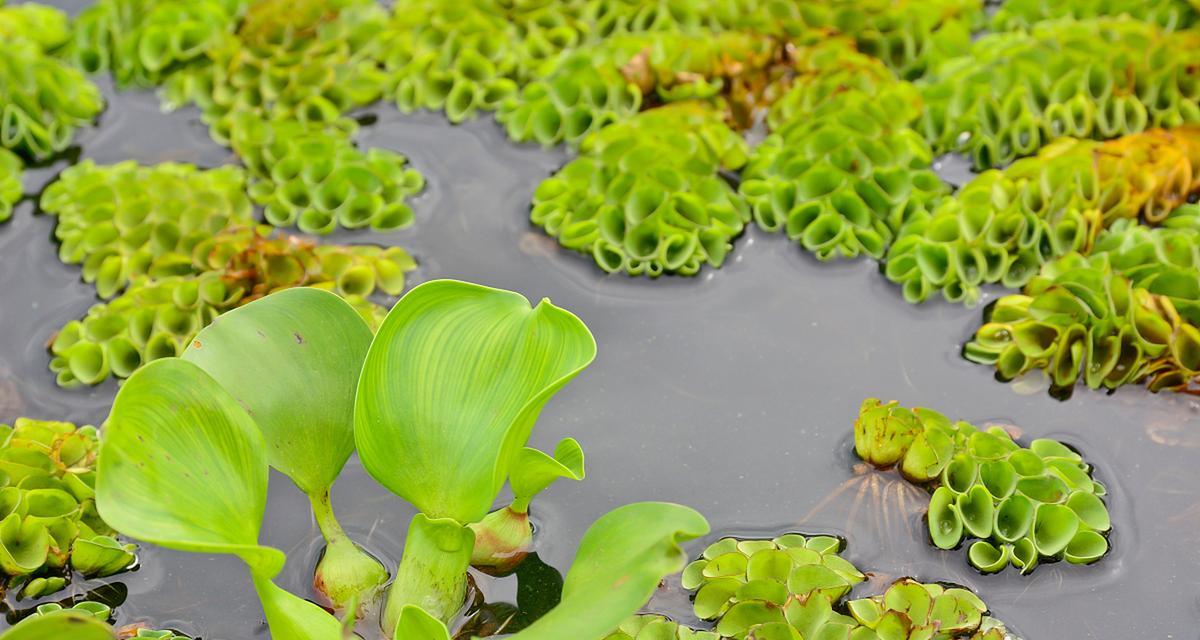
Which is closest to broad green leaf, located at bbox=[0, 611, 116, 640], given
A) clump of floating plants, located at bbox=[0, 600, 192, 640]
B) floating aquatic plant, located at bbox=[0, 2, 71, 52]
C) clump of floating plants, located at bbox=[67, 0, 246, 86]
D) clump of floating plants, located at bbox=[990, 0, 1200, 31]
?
clump of floating plants, located at bbox=[0, 600, 192, 640]

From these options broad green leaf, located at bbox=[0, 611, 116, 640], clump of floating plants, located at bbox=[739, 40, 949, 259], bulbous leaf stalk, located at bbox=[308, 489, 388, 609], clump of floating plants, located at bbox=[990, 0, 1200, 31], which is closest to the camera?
broad green leaf, located at bbox=[0, 611, 116, 640]

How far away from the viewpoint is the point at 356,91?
3.11 metres

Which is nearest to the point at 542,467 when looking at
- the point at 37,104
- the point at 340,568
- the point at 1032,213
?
the point at 340,568

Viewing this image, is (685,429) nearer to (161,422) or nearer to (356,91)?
(161,422)

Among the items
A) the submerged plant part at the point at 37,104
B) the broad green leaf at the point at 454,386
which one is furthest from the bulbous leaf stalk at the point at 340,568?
the submerged plant part at the point at 37,104

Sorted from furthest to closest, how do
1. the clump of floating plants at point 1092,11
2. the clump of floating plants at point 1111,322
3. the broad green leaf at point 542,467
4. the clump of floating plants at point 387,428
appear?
the clump of floating plants at point 1092,11
the clump of floating plants at point 1111,322
the broad green leaf at point 542,467
the clump of floating plants at point 387,428

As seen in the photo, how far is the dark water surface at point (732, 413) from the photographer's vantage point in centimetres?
201

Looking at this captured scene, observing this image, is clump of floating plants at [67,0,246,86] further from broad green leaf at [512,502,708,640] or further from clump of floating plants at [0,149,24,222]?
broad green leaf at [512,502,708,640]

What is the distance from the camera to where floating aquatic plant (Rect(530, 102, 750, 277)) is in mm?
2615

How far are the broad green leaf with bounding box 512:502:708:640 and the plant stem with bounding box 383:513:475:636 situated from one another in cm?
25

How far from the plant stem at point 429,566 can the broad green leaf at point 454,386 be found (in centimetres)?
5

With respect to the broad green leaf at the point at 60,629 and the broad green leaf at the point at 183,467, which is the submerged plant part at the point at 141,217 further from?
the broad green leaf at the point at 60,629

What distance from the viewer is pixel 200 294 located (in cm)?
246

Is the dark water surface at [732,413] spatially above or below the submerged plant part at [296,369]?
below
